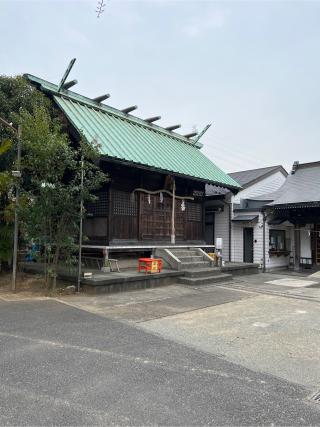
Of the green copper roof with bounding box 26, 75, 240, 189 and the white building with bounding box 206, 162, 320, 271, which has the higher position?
the green copper roof with bounding box 26, 75, 240, 189

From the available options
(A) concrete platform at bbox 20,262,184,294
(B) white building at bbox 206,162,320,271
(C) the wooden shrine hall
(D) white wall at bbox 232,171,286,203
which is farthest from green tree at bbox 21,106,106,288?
(D) white wall at bbox 232,171,286,203

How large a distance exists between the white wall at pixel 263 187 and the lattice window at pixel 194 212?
128 inches

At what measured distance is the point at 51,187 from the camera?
30.2ft

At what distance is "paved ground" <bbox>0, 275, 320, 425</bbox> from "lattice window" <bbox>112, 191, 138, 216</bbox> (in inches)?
181

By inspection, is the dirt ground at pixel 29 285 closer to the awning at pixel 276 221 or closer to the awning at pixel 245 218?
the awning at pixel 245 218

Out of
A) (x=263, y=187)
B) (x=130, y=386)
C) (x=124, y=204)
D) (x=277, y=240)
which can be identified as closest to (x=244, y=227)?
(x=277, y=240)

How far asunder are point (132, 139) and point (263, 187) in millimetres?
9609

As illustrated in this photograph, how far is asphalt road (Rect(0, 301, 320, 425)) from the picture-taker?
3.34m

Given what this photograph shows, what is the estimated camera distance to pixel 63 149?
9281 millimetres

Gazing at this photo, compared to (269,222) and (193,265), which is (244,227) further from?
(193,265)

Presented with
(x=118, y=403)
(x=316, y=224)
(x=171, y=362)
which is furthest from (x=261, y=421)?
(x=316, y=224)

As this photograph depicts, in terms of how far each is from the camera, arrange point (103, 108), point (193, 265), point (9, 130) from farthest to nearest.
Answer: point (103, 108)
point (193, 265)
point (9, 130)

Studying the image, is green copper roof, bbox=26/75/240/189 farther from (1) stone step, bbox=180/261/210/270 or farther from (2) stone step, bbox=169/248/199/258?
(1) stone step, bbox=180/261/210/270

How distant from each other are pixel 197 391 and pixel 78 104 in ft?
39.1
